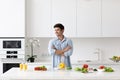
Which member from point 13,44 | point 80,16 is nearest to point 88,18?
point 80,16

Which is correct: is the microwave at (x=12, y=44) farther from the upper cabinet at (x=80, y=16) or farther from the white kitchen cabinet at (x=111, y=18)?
the white kitchen cabinet at (x=111, y=18)

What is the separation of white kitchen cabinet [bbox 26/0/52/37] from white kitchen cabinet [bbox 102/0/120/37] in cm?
110

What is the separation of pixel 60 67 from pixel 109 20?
2.17 m

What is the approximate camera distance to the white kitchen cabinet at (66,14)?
17.5 feet

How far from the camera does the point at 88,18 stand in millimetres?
5320

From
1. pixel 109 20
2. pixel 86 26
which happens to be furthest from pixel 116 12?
pixel 86 26

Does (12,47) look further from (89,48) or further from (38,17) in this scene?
(89,48)

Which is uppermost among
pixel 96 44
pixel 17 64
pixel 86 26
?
pixel 86 26

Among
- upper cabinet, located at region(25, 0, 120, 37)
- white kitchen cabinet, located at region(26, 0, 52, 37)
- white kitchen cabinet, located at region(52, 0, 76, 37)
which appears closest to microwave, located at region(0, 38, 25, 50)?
white kitchen cabinet, located at region(26, 0, 52, 37)

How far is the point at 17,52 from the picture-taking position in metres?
5.12

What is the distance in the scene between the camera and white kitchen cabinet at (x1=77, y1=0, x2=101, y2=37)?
5320 mm

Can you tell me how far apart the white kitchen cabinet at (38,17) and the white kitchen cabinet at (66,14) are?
4.7 inches

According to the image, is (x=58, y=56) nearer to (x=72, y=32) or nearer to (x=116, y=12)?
(x=72, y=32)

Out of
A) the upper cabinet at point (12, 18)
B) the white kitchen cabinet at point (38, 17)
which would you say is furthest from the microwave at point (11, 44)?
the white kitchen cabinet at point (38, 17)
